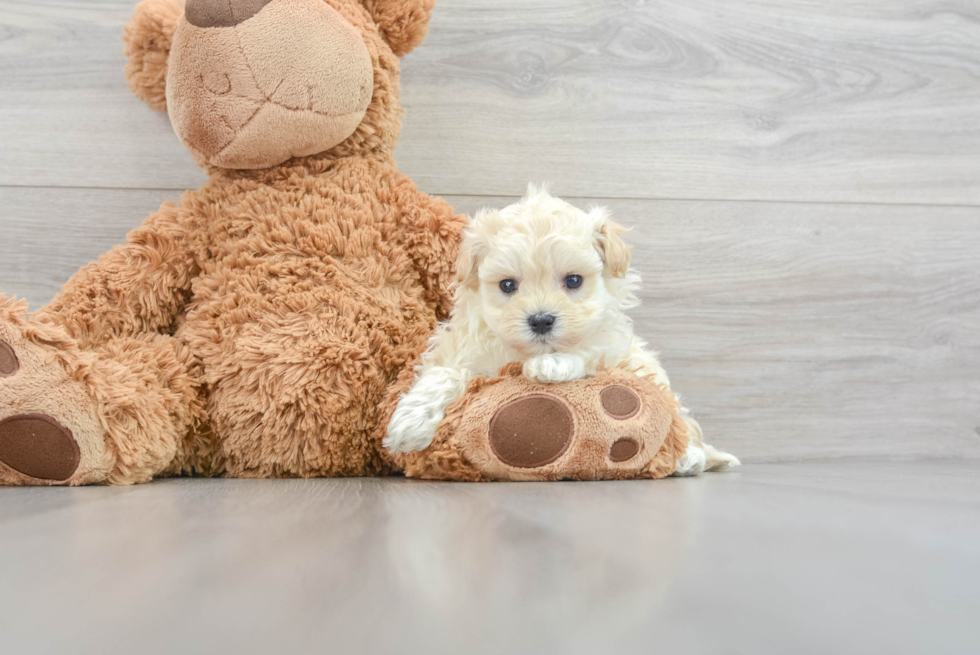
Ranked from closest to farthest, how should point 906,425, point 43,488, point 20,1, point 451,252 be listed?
point 43,488 → point 451,252 → point 20,1 → point 906,425

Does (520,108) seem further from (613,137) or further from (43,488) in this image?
(43,488)

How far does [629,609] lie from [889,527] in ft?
0.75

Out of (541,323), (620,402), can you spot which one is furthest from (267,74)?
(620,402)

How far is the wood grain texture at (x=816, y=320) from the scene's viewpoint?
1117 millimetres

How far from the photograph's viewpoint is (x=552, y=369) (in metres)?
0.70

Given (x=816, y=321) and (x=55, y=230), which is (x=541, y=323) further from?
(x=55, y=230)

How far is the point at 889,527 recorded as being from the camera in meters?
0.40

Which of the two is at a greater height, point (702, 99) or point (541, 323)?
point (702, 99)

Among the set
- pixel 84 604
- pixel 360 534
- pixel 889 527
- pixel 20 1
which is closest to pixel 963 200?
pixel 889 527

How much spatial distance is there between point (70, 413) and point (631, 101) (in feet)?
2.85

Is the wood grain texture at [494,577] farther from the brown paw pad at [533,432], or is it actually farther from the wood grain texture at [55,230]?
the wood grain texture at [55,230]

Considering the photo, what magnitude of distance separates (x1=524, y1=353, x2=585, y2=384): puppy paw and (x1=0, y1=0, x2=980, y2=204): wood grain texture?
0.45 metres

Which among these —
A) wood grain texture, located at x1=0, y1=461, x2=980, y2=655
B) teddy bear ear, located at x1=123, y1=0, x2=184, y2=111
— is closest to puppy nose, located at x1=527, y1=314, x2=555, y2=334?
wood grain texture, located at x1=0, y1=461, x2=980, y2=655

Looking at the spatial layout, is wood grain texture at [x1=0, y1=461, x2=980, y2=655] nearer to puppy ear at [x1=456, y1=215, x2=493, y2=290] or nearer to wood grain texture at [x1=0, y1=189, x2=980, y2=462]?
puppy ear at [x1=456, y1=215, x2=493, y2=290]
